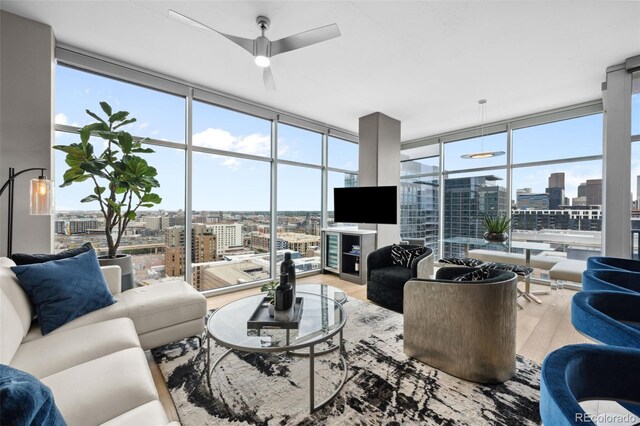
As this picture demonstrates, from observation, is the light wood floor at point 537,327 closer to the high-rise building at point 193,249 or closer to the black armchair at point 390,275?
the black armchair at point 390,275

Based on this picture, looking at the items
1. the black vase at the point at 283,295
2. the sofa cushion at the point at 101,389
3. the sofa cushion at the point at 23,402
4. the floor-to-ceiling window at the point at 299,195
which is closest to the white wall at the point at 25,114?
the sofa cushion at the point at 101,389

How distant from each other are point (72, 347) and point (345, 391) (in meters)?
1.69

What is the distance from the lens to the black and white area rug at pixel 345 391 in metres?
1.60

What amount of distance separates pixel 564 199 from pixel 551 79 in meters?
2.12

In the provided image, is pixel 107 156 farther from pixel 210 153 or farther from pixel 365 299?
pixel 365 299

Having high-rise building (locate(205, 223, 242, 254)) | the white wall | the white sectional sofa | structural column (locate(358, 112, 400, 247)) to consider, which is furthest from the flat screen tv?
the white wall

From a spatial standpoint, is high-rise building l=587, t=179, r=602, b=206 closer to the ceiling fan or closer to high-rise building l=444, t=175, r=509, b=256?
high-rise building l=444, t=175, r=509, b=256

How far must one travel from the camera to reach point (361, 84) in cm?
371

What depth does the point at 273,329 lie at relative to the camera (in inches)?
75.9

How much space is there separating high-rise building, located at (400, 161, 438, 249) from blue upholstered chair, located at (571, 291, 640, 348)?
4.89 meters

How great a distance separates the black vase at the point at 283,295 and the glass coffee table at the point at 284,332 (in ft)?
0.53

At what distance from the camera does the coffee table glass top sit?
1.66m

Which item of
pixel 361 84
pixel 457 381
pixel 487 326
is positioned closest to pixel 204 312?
pixel 457 381

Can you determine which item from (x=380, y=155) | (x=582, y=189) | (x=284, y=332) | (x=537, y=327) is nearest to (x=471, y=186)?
(x=582, y=189)
